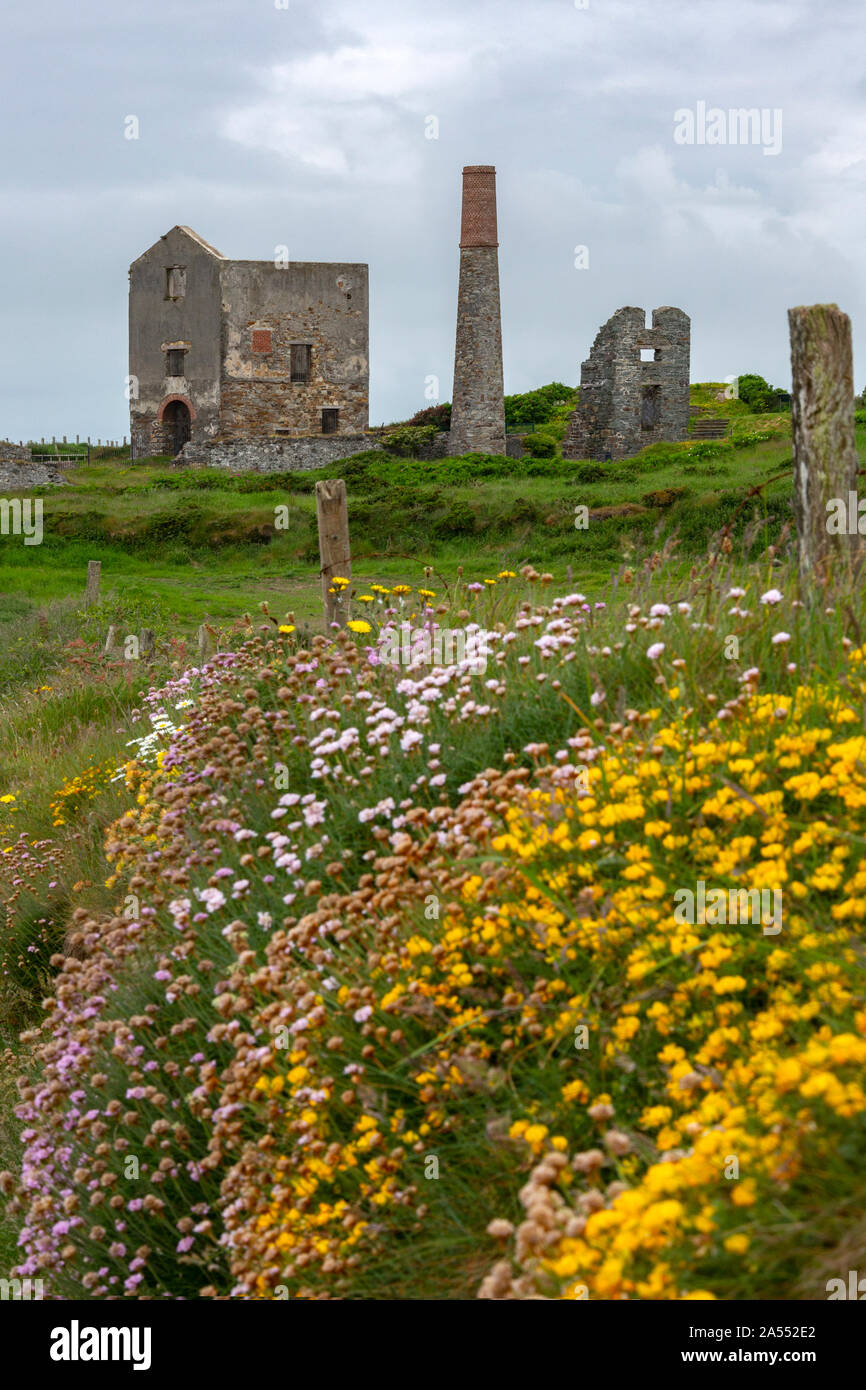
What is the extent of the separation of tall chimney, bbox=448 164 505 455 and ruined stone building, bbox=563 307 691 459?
2784 mm

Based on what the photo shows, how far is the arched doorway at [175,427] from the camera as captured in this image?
4944cm

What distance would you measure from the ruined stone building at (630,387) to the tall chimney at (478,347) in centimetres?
278

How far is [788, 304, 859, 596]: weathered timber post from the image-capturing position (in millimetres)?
6531

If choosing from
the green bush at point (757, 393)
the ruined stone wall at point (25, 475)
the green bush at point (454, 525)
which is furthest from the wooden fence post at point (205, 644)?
the green bush at point (757, 393)

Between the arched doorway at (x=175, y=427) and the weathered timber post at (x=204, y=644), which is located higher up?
the arched doorway at (x=175, y=427)

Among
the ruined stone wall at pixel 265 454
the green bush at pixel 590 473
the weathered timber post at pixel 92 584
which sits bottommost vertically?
the weathered timber post at pixel 92 584

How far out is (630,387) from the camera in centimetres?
4325

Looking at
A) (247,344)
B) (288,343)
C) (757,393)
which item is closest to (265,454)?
(247,344)

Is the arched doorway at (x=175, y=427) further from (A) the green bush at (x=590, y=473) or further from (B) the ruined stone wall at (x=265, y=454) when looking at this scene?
(A) the green bush at (x=590, y=473)

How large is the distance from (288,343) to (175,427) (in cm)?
570

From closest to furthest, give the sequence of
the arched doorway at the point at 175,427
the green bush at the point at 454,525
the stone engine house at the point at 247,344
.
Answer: the green bush at the point at 454,525, the stone engine house at the point at 247,344, the arched doorway at the point at 175,427

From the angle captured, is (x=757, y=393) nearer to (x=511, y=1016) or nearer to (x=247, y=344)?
(x=247, y=344)

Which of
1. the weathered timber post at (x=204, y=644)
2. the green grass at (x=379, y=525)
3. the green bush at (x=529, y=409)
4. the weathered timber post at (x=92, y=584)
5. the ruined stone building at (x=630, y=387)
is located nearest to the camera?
the weathered timber post at (x=204, y=644)
